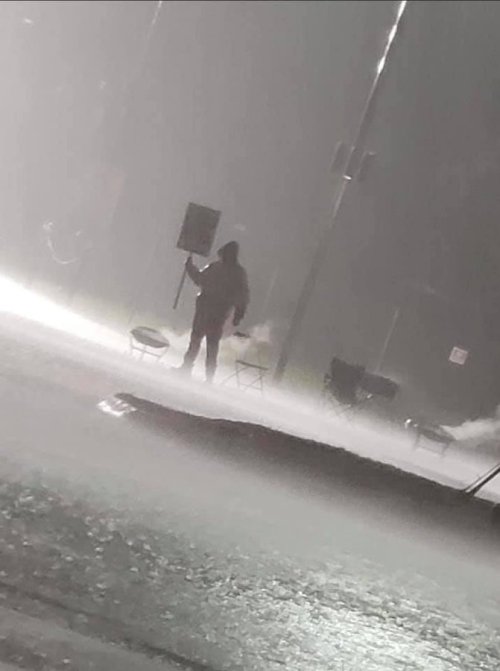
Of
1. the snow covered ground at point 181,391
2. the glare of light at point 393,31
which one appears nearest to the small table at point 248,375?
the snow covered ground at point 181,391

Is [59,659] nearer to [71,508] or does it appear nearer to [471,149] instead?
[71,508]

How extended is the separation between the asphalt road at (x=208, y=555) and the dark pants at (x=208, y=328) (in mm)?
46

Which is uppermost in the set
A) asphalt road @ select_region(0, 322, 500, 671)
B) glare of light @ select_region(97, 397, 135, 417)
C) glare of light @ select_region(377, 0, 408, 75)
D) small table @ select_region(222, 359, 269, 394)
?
glare of light @ select_region(377, 0, 408, 75)

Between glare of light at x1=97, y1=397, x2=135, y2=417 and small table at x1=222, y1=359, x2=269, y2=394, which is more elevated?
small table at x1=222, y1=359, x2=269, y2=394

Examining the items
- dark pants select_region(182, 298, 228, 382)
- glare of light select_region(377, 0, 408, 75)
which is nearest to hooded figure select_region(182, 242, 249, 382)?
dark pants select_region(182, 298, 228, 382)

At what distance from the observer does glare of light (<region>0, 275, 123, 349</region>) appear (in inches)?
18.7

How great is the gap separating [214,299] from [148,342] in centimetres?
4

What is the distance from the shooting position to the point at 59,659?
0.43 m

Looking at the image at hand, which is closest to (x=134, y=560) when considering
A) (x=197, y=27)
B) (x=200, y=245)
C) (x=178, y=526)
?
(x=178, y=526)

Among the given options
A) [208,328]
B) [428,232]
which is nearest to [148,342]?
[208,328]

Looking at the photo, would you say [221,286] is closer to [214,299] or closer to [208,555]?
[214,299]

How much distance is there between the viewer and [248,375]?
493 millimetres

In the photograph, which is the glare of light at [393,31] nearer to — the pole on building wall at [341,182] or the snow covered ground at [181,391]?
the pole on building wall at [341,182]

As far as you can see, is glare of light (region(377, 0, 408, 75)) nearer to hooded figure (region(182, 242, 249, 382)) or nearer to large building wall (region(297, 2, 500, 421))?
large building wall (region(297, 2, 500, 421))
